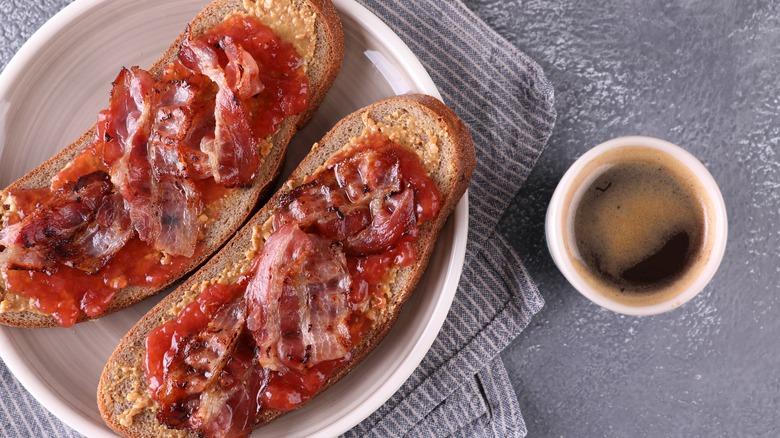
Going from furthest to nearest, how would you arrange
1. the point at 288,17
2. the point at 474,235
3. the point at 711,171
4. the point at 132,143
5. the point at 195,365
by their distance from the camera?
the point at 711,171, the point at 474,235, the point at 288,17, the point at 132,143, the point at 195,365

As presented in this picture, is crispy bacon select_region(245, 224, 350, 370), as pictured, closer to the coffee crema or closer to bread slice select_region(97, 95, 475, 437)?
bread slice select_region(97, 95, 475, 437)

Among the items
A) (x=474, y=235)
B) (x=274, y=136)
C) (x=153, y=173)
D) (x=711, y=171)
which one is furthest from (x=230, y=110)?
(x=711, y=171)

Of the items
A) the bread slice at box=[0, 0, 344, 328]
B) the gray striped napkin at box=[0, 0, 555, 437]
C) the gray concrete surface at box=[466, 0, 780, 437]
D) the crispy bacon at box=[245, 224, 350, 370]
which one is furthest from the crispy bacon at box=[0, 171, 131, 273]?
the gray concrete surface at box=[466, 0, 780, 437]

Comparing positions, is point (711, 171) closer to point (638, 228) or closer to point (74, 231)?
point (638, 228)

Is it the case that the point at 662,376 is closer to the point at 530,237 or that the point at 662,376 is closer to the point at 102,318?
the point at 530,237

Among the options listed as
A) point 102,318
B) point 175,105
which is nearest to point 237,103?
point 175,105
